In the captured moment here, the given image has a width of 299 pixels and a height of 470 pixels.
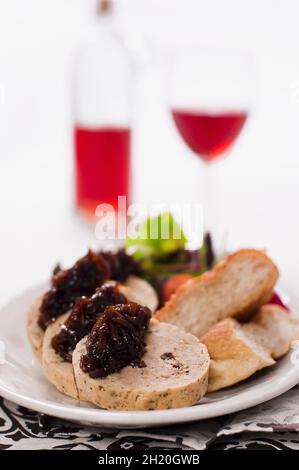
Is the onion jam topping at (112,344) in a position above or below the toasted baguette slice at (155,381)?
above

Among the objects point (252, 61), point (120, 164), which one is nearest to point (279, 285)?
point (252, 61)

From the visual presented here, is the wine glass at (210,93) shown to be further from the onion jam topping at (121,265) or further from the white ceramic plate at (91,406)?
the white ceramic plate at (91,406)

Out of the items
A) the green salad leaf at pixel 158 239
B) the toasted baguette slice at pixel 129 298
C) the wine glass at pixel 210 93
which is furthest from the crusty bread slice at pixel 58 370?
the wine glass at pixel 210 93

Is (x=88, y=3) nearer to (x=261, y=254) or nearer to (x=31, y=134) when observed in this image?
(x=31, y=134)

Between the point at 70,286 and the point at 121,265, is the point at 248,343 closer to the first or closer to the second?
the point at 70,286

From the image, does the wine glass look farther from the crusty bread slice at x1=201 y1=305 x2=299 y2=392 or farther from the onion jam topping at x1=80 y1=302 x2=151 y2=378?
the onion jam topping at x1=80 y1=302 x2=151 y2=378
